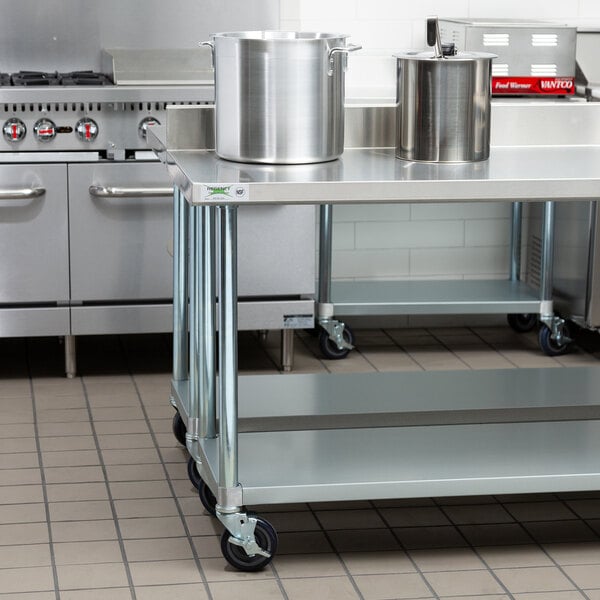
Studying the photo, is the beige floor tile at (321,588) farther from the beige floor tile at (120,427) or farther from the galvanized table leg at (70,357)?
the galvanized table leg at (70,357)

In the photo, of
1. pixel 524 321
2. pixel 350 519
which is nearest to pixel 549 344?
pixel 524 321

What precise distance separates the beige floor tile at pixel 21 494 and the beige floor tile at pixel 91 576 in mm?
425

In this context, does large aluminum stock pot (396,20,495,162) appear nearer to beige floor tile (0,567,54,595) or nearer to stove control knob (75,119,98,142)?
beige floor tile (0,567,54,595)

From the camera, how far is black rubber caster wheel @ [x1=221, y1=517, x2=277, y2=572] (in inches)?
107

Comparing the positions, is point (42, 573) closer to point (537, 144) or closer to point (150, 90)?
point (537, 144)

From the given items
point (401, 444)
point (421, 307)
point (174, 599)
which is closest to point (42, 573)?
point (174, 599)

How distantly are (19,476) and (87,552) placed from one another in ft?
1.84

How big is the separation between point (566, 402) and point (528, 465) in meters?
0.43

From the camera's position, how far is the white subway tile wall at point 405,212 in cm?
480

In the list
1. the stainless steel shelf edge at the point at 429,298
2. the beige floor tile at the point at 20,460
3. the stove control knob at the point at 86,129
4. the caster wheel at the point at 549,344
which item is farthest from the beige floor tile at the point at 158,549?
the caster wheel at the point at 549,344

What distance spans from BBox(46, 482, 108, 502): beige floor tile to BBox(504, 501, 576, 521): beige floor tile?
3.50ft

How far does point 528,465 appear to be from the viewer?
2838mm

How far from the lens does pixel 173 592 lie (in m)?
2.63

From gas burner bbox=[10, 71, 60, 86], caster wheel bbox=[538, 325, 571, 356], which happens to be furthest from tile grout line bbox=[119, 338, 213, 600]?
caster wheel bbox=[538, 325, 571, 356]
